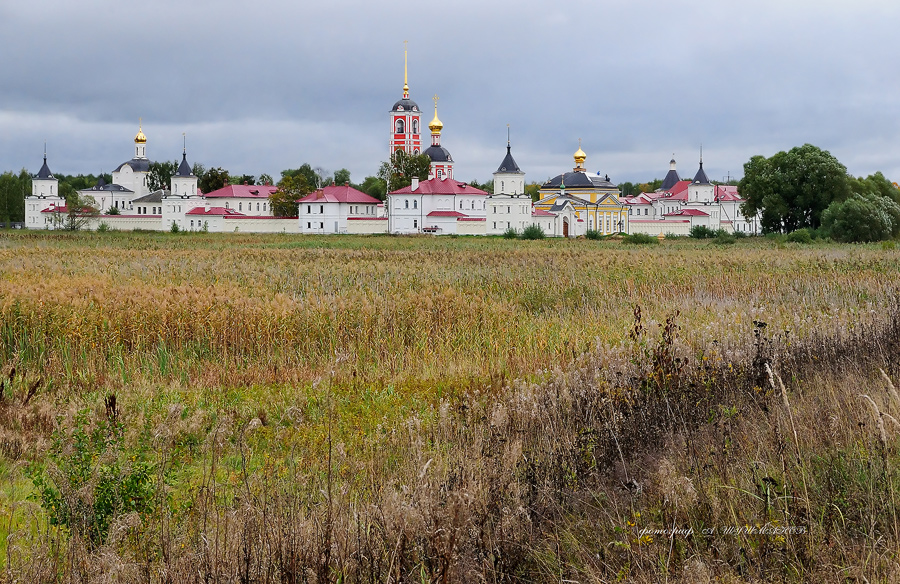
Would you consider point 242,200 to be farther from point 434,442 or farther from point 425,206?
point 434,442

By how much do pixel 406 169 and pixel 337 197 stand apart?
1260 centimetres

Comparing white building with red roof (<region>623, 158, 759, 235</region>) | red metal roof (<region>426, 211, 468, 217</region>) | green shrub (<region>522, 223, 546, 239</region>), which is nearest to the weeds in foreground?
green shrub (<region>522, 223, 546, 239</region>)

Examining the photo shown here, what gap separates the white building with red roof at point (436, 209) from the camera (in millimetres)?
89000

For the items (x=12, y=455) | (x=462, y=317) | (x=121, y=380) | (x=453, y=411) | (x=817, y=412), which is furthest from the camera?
(x=462, y=317)

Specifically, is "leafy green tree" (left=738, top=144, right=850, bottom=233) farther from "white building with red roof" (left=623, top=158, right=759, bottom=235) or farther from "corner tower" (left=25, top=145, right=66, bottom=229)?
"corner tower" (left=25, top=145, right=66, bottom=229)

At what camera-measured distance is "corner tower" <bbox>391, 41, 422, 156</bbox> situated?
391 feet

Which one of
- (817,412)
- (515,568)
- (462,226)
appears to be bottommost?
(515,568)

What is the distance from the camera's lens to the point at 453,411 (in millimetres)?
7434

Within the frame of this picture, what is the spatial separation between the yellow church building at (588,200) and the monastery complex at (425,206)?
0.42ft

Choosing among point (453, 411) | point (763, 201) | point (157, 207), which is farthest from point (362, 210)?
point (453, 411)

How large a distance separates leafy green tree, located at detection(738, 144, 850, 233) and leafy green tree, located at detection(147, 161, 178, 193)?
3737 inches

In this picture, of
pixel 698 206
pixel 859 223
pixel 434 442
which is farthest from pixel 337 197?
pixel 434 442

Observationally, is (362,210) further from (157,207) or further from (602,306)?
(602,306)

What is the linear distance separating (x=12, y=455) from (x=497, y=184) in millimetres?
91655
